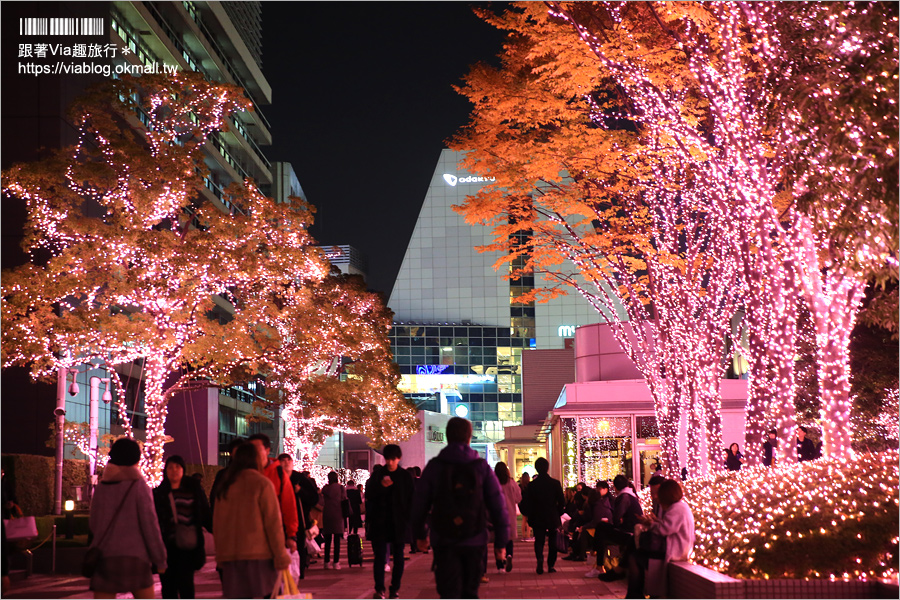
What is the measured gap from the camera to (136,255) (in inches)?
697

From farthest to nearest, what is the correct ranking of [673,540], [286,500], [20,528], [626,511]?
[626,511] < [20,528] < [673,540] < [286,500]

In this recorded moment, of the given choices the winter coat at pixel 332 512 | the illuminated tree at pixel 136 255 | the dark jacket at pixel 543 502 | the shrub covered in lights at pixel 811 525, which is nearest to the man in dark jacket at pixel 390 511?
the shrub covered in lights at pixel 811 525

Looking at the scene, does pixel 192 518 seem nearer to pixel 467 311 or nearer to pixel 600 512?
pixel 600 512

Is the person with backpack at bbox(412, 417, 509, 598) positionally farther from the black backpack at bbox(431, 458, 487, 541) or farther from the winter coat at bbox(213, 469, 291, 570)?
the winter coat at bbox(213, 469, 291, 570)

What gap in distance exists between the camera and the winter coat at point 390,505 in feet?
29.5

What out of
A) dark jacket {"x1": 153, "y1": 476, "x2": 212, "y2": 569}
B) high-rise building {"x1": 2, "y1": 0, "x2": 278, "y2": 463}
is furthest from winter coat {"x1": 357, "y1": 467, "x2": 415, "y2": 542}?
high-rise building {"x1": 2, "y1": 0, "x2": 278, "y2": 463}

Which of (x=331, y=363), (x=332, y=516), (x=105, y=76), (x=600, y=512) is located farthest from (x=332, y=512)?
(x=331, y=363)

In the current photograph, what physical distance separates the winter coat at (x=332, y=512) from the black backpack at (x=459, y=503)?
29.4ft

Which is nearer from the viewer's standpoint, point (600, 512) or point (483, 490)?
point (483, 490)

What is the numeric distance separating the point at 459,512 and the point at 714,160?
280 inches

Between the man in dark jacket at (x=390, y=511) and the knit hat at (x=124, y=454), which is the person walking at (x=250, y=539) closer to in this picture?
the knit hat at (x=124, y=454)

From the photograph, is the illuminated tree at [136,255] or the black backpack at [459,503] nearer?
the black backpack at [459,503]

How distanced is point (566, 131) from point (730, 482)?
6.02 m

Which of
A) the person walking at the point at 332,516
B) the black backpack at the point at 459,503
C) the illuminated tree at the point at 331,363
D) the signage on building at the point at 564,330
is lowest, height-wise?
the person walking at the point at 332,516
